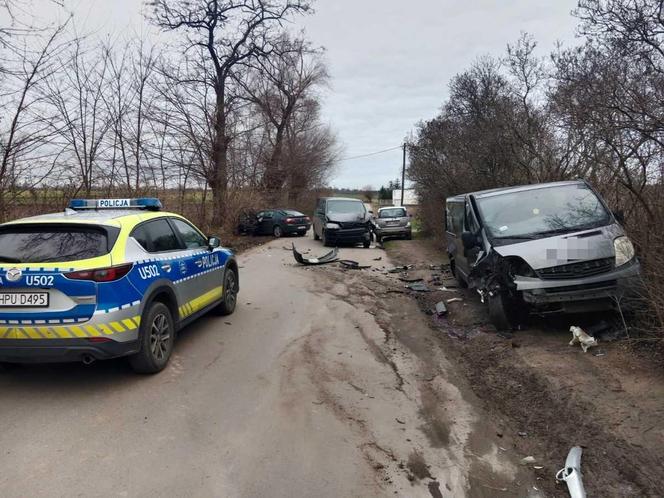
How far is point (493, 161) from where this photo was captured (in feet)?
43.9

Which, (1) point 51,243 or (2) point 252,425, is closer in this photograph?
(2) point 252,425

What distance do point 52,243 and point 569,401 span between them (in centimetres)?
484

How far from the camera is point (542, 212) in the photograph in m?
6.89

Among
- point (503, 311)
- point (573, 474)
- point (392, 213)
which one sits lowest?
point (573, 474)

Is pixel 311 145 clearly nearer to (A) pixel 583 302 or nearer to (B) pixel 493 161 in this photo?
(B) pixel 493 161

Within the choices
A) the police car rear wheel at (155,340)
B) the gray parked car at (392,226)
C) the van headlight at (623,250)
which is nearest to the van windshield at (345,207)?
the gray parked car at (392,226)

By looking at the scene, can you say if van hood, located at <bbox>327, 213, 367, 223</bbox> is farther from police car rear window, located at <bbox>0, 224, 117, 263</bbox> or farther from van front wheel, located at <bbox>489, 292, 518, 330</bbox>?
police car rear window, located at <bbox>0, 224, 117, 263</bbox>

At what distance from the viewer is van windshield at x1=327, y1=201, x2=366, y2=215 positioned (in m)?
19.6

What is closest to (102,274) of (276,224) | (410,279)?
(410,279)

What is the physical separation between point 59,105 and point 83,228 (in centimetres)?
789

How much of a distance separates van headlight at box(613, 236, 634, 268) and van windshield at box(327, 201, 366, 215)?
45.7ft

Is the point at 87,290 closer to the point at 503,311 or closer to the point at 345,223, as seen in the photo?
the point at 503,311

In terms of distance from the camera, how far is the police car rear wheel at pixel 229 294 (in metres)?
7.54

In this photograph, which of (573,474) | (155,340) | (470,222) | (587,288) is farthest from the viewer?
(470,222)
